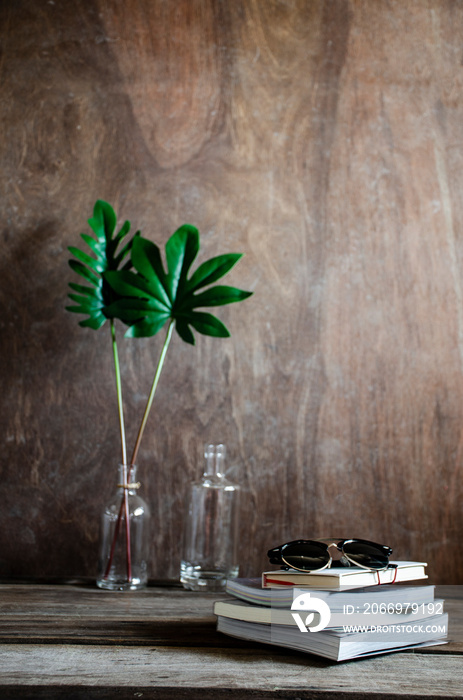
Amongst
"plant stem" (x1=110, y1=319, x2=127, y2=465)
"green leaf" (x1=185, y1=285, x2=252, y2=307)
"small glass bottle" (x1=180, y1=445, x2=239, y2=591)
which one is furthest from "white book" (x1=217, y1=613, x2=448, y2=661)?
"green leaf" (x1=185, y1=285, x2=252, y2=307)

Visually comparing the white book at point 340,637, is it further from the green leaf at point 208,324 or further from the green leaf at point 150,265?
the green leaf at point 150,265

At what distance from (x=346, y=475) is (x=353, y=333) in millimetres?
354

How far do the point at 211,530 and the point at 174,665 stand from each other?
0.62 metres

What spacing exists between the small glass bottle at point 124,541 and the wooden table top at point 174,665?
0.27m

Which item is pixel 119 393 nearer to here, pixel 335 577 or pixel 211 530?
pixel 211 530

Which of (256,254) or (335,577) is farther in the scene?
(256,254)

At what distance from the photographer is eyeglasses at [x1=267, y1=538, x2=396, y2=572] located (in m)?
0.85

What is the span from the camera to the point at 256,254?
5.36 feet

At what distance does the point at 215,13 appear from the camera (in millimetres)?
1698

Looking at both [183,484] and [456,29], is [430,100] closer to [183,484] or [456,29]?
[456,29]

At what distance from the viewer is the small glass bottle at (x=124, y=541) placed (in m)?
1.34

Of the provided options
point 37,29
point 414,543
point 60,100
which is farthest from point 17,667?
point 37,29

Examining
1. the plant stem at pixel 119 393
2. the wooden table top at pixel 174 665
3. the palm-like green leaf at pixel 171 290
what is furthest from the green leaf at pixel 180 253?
the wooden table top at pixel 174 665

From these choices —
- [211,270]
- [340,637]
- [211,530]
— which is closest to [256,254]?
[211,270]
